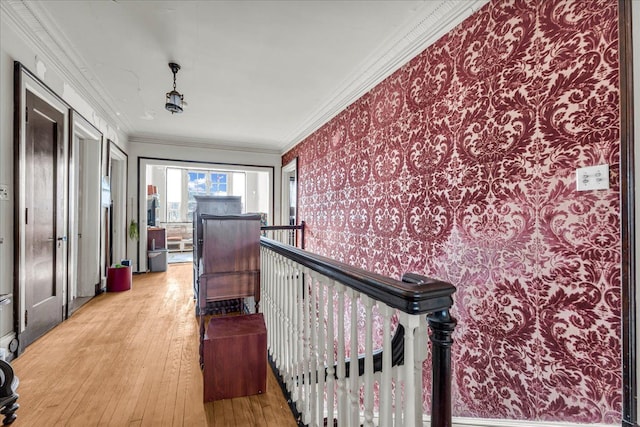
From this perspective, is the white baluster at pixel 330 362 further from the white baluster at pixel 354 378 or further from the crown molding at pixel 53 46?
the crown molding at pixel 53 46

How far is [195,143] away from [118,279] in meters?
2.91

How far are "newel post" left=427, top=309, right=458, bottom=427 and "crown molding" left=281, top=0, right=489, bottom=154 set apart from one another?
2.04 metres

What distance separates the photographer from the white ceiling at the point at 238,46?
6.81ft

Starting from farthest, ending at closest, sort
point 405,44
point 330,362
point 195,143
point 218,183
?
point 218,183
point 195,143
point 405,44
point 330,362

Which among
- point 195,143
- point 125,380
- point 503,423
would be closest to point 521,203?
point 503,423

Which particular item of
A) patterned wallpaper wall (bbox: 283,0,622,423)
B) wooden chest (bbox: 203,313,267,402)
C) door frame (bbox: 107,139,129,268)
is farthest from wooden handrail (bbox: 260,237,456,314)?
door frame (bbox: 107,139,129,268)

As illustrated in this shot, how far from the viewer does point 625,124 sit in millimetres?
1190

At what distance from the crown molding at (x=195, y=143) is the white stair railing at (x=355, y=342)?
14.7 feet

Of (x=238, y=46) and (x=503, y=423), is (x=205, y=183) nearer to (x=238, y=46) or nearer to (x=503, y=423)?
(x=238, y=46)

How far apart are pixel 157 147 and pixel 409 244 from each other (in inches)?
210

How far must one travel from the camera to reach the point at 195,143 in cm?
582

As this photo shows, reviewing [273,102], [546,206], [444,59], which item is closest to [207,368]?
[546,206]

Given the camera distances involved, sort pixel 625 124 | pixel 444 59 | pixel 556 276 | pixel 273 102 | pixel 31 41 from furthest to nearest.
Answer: pixel 273 102, pixel 31 41, pixel 444 59, pixel 556 276, pixel 625 124

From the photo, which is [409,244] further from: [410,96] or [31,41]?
[31,41]
